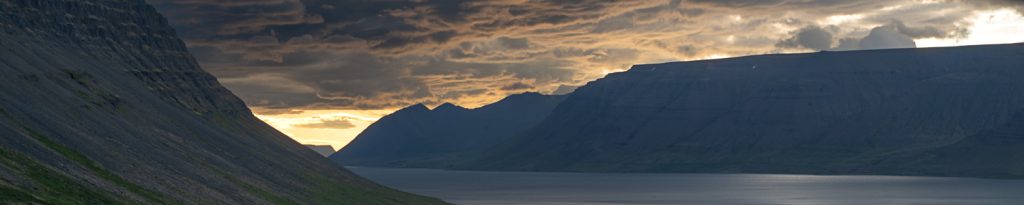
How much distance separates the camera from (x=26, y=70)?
15412 cm

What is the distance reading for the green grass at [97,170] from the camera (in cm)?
10725

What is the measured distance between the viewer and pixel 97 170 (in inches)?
4405

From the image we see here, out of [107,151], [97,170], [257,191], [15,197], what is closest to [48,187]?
[15,197]

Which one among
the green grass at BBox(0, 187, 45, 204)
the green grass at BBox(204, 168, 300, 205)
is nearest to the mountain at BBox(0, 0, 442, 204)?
the green grass at BBox(0, 187, 45, 204)

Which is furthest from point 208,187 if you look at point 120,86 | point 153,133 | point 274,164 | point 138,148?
point 120,86

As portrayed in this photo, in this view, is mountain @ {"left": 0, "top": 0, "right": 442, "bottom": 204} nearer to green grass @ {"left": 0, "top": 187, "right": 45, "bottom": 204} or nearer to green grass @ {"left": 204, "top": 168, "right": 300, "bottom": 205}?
green grass @ {"left": 0, "top": 187, "right": 45, "bottom": 204}

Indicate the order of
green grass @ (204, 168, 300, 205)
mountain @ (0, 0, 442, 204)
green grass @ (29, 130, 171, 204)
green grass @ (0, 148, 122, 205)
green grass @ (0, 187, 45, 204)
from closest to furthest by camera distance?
green grass @ (0, 187, 45, 204)
green grass @ (0, 148, 122, 205)
mountain @ (0, 0, 442, 204)
green grass @ (29, 130, 171, 204)
green grass @ (204, 168, 300, 205)

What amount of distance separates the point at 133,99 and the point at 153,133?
1116 inches

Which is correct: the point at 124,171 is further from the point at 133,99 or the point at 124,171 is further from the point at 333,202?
the point at 133,99

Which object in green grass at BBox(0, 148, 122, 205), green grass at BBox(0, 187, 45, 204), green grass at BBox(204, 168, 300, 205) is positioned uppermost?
green grass at BBox(204, 168, 300, 205)

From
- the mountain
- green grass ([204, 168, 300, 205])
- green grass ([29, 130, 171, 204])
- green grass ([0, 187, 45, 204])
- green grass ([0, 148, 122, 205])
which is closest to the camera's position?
green grass ([0, 187, 45, 204])

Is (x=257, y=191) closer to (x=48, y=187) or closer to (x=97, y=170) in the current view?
(x=97, y=170)

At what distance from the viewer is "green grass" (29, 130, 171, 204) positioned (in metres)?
107

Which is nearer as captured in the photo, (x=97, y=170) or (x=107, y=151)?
(x=97, y=170)
